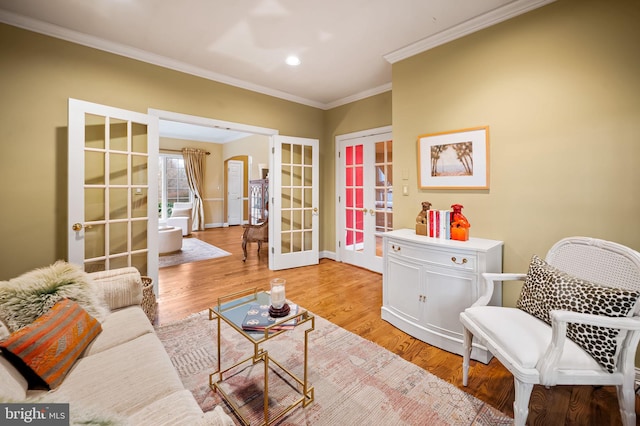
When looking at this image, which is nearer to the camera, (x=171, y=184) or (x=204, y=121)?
(x=204, y=121)

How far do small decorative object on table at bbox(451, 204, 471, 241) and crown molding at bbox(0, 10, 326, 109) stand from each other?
10.3 ft

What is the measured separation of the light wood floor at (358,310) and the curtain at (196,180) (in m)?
2.97

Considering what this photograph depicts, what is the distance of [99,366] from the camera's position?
1.26 meters

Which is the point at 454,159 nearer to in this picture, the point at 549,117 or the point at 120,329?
the point at 549,117

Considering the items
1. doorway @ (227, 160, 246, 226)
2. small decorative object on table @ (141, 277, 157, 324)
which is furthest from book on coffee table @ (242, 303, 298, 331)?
doorway @ (227, 160, 246, 226)

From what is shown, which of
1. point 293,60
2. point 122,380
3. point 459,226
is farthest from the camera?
point 293,60

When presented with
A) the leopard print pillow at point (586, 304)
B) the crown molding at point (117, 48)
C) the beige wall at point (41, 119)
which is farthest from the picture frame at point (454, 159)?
the beige wall at point (41, 119)

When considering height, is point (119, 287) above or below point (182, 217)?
below

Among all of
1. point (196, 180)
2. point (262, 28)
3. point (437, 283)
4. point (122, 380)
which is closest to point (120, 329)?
point (122, 380)

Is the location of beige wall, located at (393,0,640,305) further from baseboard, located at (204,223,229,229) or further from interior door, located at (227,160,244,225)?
baseboard, located at (204,223,229,229)

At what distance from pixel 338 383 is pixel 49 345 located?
1.52 m

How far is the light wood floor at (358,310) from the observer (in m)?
1.61

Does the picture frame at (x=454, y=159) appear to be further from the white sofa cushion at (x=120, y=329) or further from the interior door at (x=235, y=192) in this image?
the interior door at (x=235, y=192)

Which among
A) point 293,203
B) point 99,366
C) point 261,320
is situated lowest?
point 99,366
